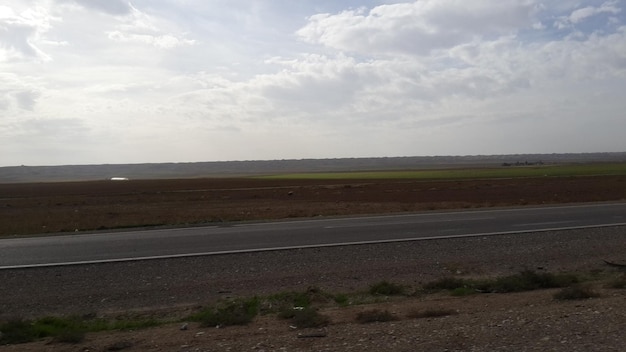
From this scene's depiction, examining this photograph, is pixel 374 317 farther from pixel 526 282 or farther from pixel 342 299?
pixel 526 282

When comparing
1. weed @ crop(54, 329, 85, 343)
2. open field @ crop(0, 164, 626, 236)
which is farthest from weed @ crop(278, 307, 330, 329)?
open field @ crop(0, 164, 626, 236)

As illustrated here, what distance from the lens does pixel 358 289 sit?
1192 cm

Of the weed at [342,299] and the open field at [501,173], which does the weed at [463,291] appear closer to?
the weed at [342,299]

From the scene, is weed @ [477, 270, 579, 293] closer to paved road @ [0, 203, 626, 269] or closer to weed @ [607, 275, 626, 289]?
weed @ [607, 275, 626, 289]

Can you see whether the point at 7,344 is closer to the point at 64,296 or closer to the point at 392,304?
the point at 64,296

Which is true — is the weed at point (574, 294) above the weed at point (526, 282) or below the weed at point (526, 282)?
above

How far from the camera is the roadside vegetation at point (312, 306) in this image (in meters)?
8.88

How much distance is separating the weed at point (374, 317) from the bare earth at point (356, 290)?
152mm

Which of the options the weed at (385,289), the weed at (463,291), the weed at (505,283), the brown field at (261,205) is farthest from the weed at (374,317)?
the brown field at (261,205)

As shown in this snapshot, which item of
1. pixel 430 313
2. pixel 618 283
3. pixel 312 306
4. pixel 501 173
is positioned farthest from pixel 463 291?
pixel 501 173

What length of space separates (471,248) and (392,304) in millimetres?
6166

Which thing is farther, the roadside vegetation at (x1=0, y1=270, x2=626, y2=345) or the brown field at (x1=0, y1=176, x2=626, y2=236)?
the brown field at (x1=0, y1=176, x2=626, y2=236)

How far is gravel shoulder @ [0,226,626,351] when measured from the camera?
7457mm

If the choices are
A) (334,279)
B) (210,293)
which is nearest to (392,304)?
(334,279)
